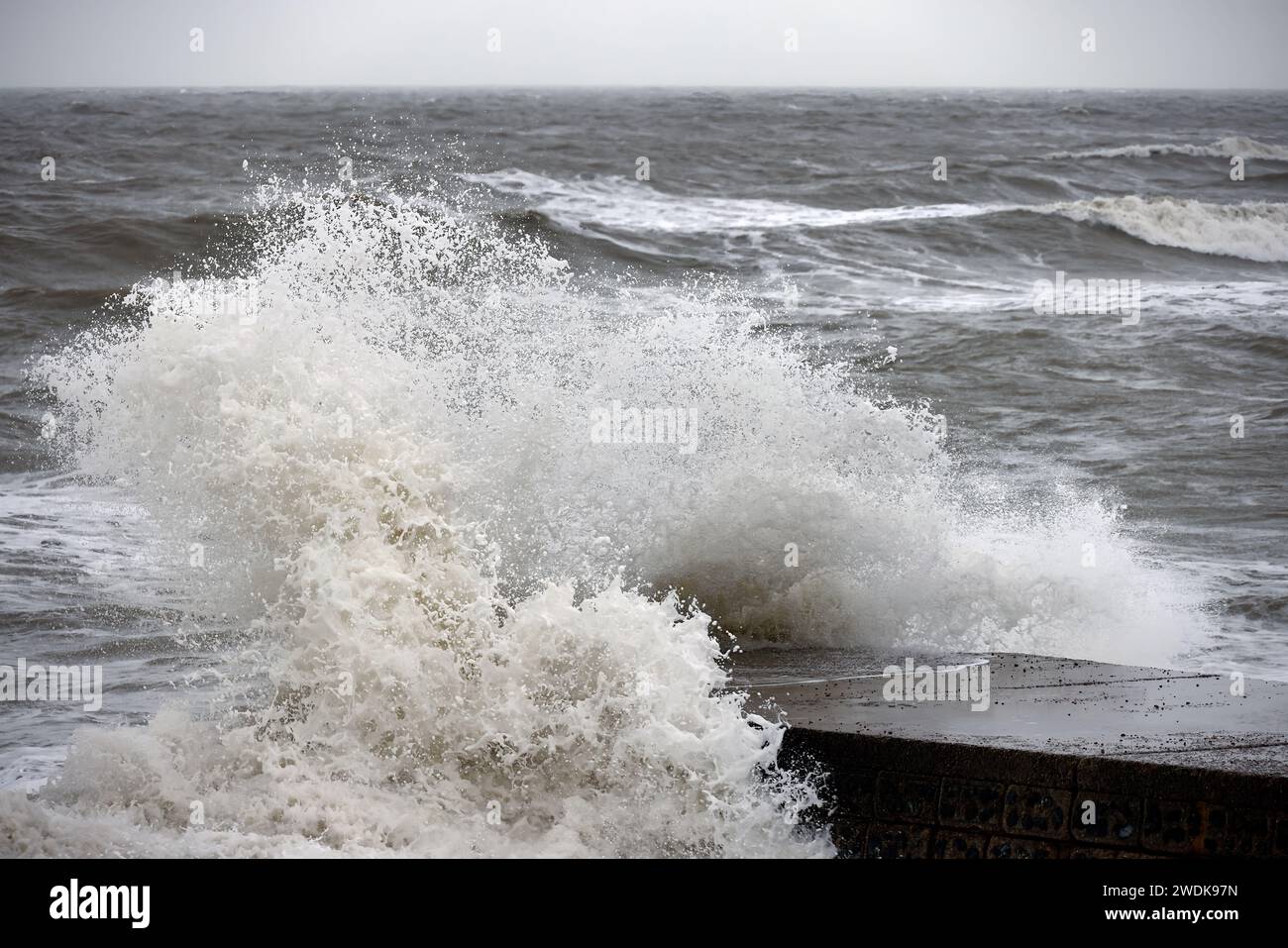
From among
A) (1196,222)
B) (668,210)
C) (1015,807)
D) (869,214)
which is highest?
(668,210)

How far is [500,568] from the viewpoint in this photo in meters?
6.70

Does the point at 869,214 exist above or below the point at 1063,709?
above

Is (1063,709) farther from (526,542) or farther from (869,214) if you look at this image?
(869,214)

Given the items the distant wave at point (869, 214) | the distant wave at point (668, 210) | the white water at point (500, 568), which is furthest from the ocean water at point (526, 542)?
the distant wave at point (869, 214)

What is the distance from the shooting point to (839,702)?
15.9 feet

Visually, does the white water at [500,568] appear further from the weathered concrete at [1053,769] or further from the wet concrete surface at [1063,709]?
the wet concrete surface at [1063,709]

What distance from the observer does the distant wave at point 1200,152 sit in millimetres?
35031

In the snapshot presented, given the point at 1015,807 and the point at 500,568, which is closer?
the point at 1015,807

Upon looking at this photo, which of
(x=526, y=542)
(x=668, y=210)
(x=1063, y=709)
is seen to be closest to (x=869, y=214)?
(x=668, y=210)

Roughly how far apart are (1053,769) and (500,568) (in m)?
3.25

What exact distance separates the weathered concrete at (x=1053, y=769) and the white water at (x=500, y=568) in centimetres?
20
